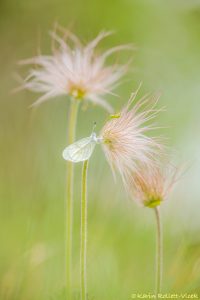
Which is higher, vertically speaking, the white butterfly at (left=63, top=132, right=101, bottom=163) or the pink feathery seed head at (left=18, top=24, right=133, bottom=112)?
the pink feathery seed head at (left=18, top=24, right=133, bottom=112)

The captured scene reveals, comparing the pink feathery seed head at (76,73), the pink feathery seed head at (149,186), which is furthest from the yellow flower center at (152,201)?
the pink feathery seed head at (76,73)

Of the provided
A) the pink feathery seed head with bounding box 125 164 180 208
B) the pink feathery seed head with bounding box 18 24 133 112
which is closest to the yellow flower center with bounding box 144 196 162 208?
the pink feathery seed head with bounding box 125 164 180 208

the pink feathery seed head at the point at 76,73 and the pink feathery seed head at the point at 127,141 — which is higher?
the pink feathery seed head at the point at 76,73

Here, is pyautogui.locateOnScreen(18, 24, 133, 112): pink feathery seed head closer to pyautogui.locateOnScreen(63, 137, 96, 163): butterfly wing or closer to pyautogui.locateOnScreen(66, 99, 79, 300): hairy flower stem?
pyautogui.locateOnScreen(66, 99, 79, 300): hairy flower stem

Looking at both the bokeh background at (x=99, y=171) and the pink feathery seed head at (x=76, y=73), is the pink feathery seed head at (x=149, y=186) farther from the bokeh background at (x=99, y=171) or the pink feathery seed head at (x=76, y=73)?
the pink feathery seed head at (x=76, y=73)

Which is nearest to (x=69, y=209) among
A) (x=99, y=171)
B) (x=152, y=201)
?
(x=152, y=201)

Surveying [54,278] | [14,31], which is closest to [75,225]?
[54,278]

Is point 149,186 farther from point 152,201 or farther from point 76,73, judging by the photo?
point 76,73

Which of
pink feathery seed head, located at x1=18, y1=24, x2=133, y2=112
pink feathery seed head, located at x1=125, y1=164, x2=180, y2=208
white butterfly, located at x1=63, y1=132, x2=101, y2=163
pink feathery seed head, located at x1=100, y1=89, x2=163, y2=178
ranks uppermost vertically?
pink feathery seed head, located at x1=18, y1=24, x2=133, y2=112
